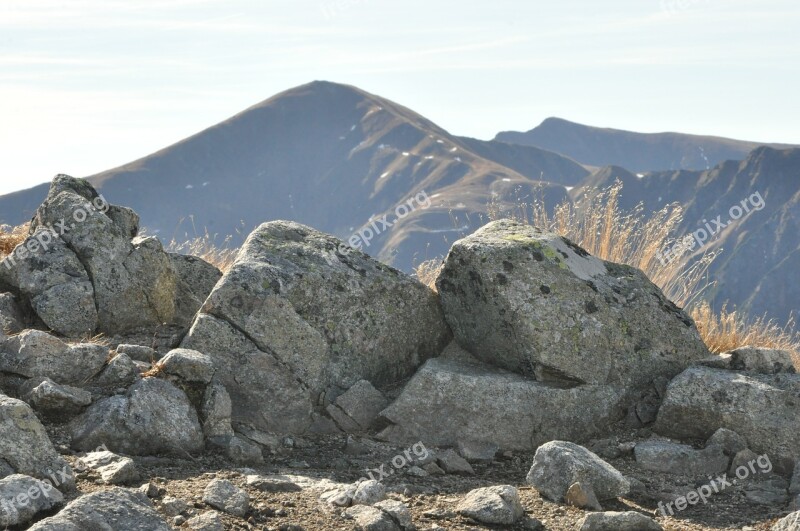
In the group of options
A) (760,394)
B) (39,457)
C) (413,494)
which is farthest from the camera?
(760,394)

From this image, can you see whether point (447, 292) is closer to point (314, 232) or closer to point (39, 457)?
point (314, 232)

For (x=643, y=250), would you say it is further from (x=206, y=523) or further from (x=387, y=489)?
(x=206, y=523)

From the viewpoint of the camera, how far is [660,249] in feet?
Result: 43.0

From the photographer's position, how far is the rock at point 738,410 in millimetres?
8266

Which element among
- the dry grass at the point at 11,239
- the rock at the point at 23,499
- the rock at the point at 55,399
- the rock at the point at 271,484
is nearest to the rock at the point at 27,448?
the rock at the point at 23,499

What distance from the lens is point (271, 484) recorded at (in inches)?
254

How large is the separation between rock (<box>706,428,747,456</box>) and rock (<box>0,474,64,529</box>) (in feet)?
19.4

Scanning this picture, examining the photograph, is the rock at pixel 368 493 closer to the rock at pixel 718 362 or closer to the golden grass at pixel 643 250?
the rock at pixel 718 362

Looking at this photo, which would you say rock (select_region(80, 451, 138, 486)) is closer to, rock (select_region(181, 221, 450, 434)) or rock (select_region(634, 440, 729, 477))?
rock (select_region(181, 221, 450, 434))

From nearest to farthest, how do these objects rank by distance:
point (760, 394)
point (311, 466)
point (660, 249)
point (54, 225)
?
point (311, 466)
point (760, 394)
point (54, 225)
point (660, 249)

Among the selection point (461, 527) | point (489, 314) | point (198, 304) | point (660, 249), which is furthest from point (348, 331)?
point (660, 249)

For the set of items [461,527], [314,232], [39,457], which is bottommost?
[461,527]

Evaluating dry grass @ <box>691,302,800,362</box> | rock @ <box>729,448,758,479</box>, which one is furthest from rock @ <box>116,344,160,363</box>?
dry grass @ <box>691,302,800,362</box>

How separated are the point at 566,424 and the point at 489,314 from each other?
1.42 m
